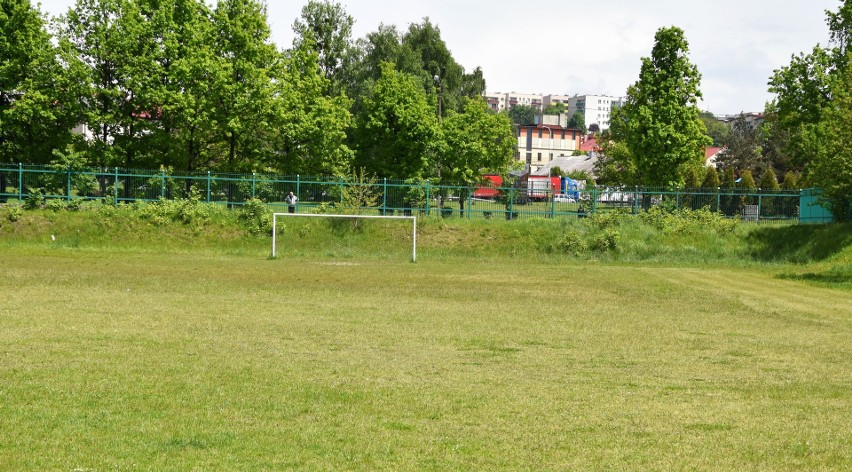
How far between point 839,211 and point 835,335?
1127 inches

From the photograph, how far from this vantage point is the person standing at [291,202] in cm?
4678

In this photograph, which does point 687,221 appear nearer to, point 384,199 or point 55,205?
point 384,199

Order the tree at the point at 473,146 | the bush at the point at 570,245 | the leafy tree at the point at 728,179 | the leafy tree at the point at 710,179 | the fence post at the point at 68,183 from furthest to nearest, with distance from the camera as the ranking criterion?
the leafy tree at the point at 728,179 → the leafy tree at the point at 710,179 → the tree at the point at 473,146 → the fence post at the point at 68,183 → the bush at the point at 570,245

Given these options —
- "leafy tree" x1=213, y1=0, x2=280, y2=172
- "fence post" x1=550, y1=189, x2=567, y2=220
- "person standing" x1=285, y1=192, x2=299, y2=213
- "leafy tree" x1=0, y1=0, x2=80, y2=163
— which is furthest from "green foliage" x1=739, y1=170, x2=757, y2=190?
"leafy tree" x1=0, y1=0, x2=80, y2=163

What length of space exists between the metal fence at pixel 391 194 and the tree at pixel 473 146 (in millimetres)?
7733

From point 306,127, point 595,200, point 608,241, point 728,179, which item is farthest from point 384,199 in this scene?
point 728,179

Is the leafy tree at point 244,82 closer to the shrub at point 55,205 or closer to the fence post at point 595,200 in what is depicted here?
the shrub at point 55,205

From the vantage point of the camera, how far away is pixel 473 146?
60.1 meters

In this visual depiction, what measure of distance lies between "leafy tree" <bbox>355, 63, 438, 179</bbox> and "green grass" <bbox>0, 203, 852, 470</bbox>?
27293 millimetres

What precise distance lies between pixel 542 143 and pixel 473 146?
5307 inches

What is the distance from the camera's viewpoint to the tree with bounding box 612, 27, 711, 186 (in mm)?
51844

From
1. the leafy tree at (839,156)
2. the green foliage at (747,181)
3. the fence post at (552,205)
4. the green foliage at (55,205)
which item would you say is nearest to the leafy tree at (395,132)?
the fence post at (552,205)

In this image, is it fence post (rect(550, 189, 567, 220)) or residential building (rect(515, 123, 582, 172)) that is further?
residential building (rect(515, 123, 582, 172))

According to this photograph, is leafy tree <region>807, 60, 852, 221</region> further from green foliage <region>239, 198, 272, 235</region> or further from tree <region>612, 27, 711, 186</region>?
green foliage <region>239, 198, 272, 235</region>
